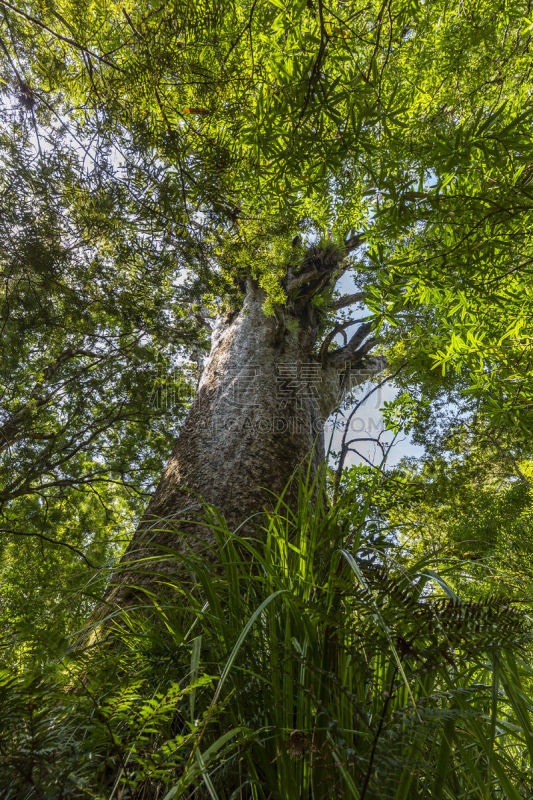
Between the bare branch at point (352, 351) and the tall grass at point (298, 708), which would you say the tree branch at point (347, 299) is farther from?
the tall grass at point (298, 708)

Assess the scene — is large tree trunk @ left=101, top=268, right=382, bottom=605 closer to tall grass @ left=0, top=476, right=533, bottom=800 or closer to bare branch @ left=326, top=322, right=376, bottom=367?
tall grass @ left=0, top=476, right=533, bottom=800

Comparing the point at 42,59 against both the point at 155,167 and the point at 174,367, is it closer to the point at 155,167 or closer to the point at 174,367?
the point at 155,167

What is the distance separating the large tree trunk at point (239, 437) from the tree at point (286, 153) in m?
0.02

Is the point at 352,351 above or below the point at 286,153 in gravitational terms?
above

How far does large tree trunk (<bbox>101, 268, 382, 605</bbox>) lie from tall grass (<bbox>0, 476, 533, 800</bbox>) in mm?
424

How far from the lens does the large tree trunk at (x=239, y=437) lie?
5.72 feet

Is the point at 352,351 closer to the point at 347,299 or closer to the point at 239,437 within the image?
the point at 347,299

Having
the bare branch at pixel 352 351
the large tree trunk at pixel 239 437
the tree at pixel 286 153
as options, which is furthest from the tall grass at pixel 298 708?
the bare branch at pixel 352 351

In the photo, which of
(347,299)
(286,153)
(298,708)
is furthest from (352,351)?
(298,708)

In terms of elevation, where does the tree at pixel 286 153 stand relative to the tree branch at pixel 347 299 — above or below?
below

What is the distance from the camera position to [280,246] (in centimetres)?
254

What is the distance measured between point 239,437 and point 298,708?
1.81 m

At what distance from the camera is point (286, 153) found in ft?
4.44

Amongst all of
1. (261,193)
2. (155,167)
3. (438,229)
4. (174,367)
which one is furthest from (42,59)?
(174,367)
